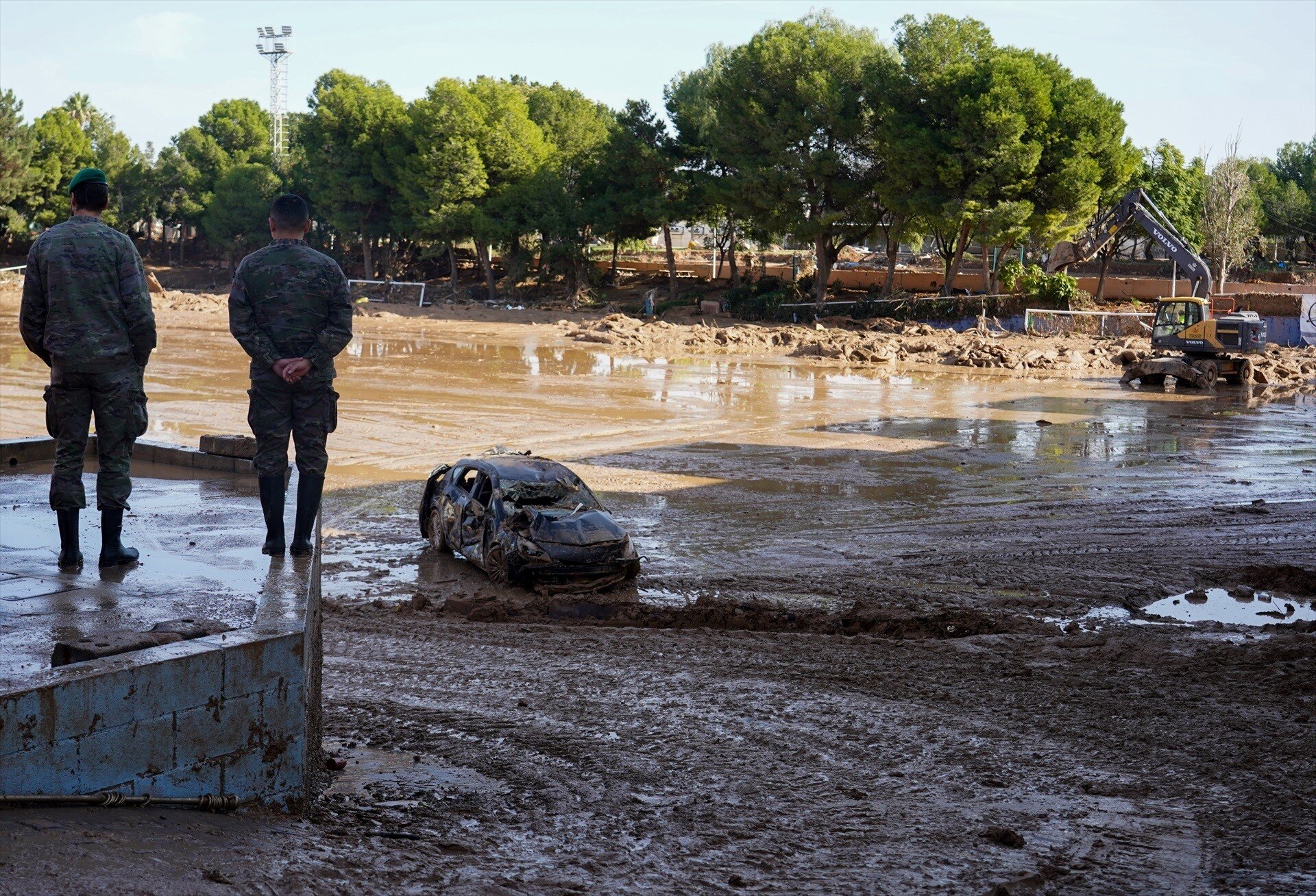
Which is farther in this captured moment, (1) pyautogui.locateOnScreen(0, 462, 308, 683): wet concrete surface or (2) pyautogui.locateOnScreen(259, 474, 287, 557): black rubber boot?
A: (2) pyautogui.locateOnScreen(259, 474, 287, 557): black rubber boot

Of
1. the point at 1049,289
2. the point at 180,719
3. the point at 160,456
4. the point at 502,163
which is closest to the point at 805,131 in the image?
the point at 1049,289

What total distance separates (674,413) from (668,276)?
Answer: 129ft

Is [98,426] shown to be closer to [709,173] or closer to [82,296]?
[82,296]

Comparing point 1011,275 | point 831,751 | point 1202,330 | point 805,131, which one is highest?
point 805,131

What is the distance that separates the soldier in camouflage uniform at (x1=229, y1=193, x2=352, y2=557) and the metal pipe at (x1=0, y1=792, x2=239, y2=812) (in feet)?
6.57

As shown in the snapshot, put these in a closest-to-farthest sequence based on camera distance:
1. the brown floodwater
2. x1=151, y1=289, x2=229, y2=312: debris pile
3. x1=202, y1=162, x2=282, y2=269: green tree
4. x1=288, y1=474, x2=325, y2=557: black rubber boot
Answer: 1. x1=288, y1=474, x2=325, y2=557: black rubber boot
2. the brown floodwater
3. x1=151, y1=289, x2=229, y2=312: debris pile
4. x1=202, y1=162, x2=282, y2=269: green tree

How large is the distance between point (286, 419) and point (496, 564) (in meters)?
5.42

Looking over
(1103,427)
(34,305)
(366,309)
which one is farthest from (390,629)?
(366,309)

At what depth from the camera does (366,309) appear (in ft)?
176

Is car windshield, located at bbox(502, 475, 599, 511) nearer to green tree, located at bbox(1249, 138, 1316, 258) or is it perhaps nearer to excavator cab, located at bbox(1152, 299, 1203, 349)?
excavator cab, located at bbox(1152, 299, 1203, 349)

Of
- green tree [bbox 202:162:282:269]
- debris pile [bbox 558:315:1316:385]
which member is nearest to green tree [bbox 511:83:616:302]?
debris pile [bbox 558:315:1316:385]

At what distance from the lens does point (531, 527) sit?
1220 centimetres

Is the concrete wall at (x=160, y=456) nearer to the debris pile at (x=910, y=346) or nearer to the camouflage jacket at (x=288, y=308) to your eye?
the camouflage jacket at (x=288, y=308)

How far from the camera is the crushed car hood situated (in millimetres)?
12070
